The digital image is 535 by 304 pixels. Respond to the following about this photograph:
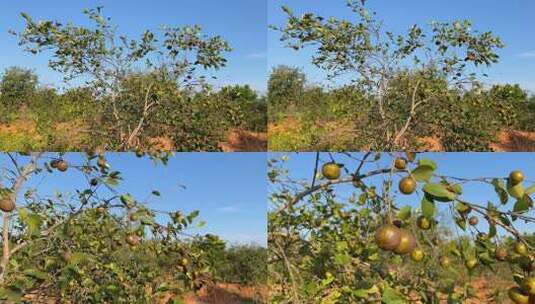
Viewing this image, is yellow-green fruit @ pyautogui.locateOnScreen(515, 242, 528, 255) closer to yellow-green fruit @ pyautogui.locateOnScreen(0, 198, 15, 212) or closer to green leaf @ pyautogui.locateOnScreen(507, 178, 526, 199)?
green leaf @ pyautogui.locateOnScreen(507, 178, 526, 199)

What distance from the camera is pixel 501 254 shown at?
4.89 feet

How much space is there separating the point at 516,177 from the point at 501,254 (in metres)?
0.24

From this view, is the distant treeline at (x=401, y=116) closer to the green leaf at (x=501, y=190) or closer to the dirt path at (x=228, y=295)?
the dirt path at (x=228, y=295)

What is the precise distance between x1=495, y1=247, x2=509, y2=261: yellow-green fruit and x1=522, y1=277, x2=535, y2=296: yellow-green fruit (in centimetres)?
9

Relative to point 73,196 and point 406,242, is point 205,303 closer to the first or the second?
point 73,196

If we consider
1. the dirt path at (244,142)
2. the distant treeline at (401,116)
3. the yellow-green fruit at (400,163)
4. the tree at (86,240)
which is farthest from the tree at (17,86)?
the yellow-green fruit at (400,163)

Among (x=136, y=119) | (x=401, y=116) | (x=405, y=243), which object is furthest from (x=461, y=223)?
(x=136, y=119)

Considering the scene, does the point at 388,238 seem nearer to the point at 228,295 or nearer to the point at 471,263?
the point at 471,263

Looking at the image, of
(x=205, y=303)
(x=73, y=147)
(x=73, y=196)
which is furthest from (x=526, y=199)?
(x=205, y=303)

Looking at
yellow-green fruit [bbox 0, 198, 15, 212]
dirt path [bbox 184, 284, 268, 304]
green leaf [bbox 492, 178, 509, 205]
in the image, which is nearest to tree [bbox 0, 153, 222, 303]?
yellow-green fruit [bbox 0, 198, 15, 212]

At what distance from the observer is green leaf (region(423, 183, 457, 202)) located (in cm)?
133

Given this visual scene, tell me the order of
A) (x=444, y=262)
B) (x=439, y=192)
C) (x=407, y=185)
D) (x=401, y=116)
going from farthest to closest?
(x=401, y=116) < (x=444, y=262) < (x=407, y=185) < (x=439, y=192)

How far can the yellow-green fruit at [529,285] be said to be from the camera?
1354 mm

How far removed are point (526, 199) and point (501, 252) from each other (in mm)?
187
